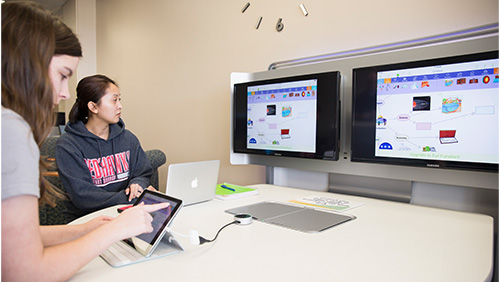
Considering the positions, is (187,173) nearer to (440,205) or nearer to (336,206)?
(336,206)

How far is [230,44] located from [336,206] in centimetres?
152

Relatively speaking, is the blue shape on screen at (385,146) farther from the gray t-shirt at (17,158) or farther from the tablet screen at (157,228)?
the gray t-shirt at (17,158)

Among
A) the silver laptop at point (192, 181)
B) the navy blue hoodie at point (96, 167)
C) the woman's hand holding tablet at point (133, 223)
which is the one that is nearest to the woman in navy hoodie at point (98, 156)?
the navy blue hoodie at point (96, 167)

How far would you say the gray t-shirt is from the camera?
0.54 metres

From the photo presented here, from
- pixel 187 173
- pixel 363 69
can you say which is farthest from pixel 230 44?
pixel 187 173

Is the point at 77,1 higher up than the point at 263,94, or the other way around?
the point at 77,1

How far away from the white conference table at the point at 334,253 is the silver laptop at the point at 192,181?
110 millimetres

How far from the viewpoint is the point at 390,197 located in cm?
153

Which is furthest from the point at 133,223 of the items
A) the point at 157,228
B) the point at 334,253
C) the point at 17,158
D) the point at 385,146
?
the point at 385,146

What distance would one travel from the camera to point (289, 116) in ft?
5.63

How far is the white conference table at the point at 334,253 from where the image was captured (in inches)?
28.8

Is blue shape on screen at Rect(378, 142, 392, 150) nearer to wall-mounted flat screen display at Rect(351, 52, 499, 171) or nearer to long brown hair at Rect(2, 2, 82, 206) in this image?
wall-mounted flat screen display at Rect(351, 52, 499, 171)

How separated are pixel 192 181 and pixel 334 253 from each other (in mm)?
661

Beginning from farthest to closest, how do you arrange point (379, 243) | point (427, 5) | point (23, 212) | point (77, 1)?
point (77, 1)
point (427, 5)
point (379, 243)
point (23, 212)
